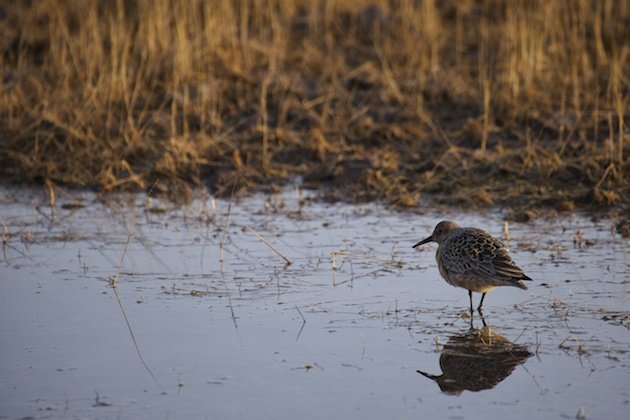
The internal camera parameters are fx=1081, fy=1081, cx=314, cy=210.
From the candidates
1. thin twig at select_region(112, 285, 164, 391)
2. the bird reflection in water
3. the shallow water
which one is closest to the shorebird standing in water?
the shallow water

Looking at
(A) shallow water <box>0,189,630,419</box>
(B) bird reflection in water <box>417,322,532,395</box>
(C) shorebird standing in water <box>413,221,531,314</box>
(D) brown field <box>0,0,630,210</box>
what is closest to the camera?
(A) shallow water <box>0,189,630,419</box>

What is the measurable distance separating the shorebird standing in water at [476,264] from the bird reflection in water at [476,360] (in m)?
0.41

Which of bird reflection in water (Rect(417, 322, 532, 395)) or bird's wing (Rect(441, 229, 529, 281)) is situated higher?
bird's wing (Rect(441, 229, 529, 281))

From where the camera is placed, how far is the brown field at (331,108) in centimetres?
919

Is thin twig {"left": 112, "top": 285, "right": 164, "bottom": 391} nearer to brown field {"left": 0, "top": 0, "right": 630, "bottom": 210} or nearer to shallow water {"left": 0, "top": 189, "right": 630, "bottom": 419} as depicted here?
shallow water {"left": 0, "top": 189, "right": 630, "bottom": 419}

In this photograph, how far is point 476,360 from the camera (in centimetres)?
528

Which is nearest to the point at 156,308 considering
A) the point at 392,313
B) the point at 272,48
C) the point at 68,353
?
the point at 68,353

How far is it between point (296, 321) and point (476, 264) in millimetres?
1111

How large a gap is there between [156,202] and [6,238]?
5.36 ft

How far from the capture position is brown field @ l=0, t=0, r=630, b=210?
919 cm

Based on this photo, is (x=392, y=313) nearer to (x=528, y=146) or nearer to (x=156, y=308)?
(x=156, y=308)

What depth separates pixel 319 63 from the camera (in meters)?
11.6

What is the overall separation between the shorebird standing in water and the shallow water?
0.56 ft

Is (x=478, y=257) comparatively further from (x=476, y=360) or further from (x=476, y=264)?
(x=476, y=360)
